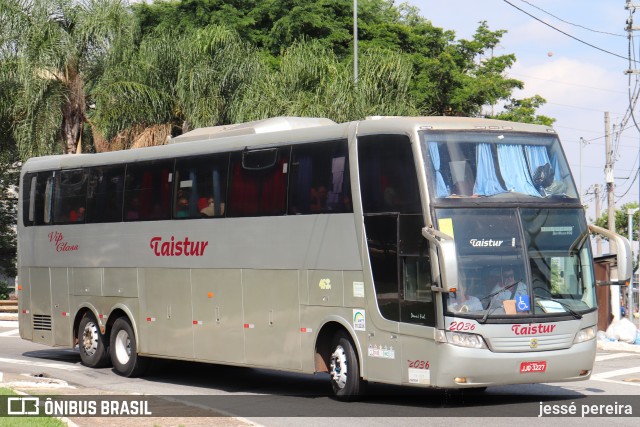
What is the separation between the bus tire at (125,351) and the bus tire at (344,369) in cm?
550

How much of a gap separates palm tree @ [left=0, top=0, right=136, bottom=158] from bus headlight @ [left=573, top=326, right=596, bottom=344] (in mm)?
22901

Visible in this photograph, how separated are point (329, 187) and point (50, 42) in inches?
858

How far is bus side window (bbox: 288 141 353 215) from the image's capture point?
1538 cm

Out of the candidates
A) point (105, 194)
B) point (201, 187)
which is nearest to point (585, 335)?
point (201, 187)

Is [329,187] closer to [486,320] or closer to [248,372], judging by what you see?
[486,320]

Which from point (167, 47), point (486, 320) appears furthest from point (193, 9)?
point (486, 320)

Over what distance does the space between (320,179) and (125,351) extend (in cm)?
647

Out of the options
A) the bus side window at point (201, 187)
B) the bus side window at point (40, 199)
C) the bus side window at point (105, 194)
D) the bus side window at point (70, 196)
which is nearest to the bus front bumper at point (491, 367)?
the bus side window at point (201, 187)

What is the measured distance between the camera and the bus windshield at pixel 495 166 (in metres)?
14.1

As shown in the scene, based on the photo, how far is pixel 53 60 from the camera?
34.6 meters

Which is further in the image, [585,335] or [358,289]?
[358,289]

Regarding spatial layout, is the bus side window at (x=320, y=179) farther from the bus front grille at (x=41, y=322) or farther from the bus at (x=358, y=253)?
the bus front grille at (x=41, y=322)

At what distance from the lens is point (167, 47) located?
3559 cm

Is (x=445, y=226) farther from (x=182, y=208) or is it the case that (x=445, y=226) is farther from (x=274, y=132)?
(x=182, y=208)
